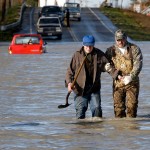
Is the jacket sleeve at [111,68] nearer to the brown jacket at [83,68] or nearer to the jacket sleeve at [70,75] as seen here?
the brown jacket at [83,68]

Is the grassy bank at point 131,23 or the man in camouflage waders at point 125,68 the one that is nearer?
the man in camouflage waders at point 125,68

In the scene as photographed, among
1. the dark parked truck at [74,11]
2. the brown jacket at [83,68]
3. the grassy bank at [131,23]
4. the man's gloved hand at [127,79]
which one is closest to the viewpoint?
the brown jacket at [83,68]

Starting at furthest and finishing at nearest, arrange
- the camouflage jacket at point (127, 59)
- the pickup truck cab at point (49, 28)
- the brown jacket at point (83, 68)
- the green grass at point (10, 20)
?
the green grass at point (10, 20) < the pickup truck cab at point (49, 28) < the camouflage jacket at point (127, 59) < the brown jacket at point (83, 68)

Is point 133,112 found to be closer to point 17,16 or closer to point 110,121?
point 110,121

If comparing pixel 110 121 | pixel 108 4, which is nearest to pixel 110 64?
pixel 110 121

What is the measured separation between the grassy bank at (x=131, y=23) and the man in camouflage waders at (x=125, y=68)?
2098 inches

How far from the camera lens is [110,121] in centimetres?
1460

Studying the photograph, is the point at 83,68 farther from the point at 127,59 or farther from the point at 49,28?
the point at 49,28

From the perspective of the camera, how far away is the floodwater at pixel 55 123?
11984 mm

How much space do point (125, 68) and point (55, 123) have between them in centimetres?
177

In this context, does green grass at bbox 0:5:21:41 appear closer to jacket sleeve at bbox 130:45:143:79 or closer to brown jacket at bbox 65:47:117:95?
jacket sleeve at bbox 130:45:143:79

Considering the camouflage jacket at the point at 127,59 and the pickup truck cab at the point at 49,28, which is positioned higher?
the camouflage jacket at the point at 127,59

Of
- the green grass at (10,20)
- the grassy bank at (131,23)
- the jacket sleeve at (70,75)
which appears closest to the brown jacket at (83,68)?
the jacket sleeve at (70,75)

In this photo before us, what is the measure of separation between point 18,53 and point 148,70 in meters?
14.9
